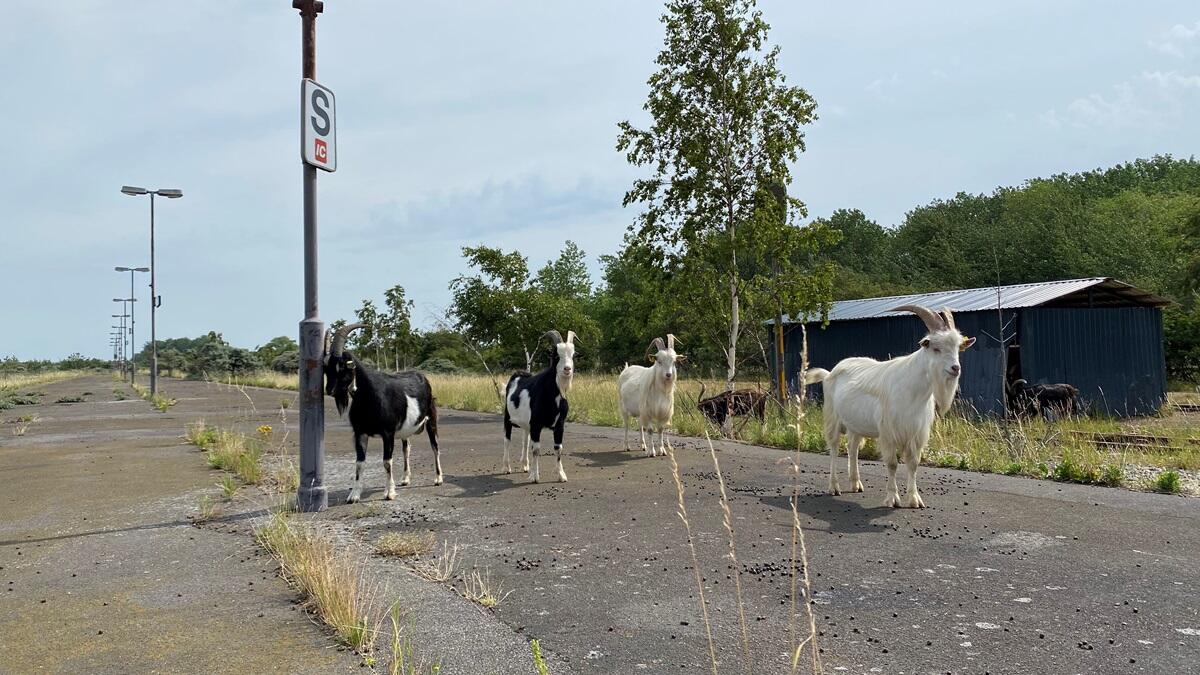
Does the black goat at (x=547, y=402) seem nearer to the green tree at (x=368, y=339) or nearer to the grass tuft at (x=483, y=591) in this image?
the grass tuft at (x=483, y=591)

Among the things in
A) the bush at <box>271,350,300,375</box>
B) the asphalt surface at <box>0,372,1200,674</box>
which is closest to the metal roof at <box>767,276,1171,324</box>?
the asphalt surface at <box>0,372,1200,674</box>

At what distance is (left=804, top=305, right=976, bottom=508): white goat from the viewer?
303 inches

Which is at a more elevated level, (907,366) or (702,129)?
(702,129)

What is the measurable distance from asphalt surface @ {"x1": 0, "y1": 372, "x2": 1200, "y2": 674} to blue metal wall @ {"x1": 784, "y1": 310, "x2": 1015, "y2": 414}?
8277 mm

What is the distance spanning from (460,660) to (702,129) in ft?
55.8

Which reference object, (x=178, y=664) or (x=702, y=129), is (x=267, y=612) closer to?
(x=178, y=664)

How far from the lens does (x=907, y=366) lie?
8086 mm

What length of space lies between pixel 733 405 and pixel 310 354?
9977 millimetres

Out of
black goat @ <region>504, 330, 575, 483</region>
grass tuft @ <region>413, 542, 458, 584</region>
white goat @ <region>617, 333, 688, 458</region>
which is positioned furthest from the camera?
white goat @ <region>617, 333, 688, 458</region>

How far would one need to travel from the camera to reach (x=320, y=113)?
8.22m

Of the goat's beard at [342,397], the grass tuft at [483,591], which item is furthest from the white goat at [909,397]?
the goat's beard at [342,397]

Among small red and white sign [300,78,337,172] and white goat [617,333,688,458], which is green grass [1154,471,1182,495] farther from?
small red and white sign [300,78,337,172]

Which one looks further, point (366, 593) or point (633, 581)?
point (633, 581)

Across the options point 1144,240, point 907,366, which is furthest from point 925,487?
point 1144,240
